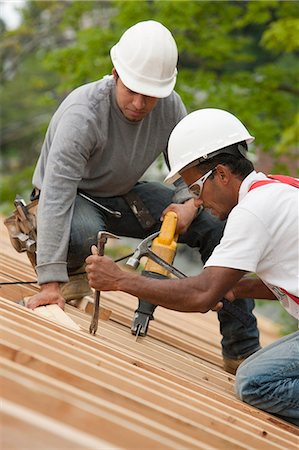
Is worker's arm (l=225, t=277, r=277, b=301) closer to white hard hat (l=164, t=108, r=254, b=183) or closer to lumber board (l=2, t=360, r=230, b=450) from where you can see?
white hard hat (l=164, t=108, r=254, b=183)

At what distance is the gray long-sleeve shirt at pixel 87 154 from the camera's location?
4.12 m

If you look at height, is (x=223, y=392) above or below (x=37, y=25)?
above

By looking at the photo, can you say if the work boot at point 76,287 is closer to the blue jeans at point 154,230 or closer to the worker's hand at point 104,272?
the blue jeans at point 154,230

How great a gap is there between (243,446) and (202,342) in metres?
3.09

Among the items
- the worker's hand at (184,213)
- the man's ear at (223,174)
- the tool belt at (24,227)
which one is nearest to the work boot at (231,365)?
the worker's hand at (184,213)

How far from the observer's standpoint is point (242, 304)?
463 centimetres

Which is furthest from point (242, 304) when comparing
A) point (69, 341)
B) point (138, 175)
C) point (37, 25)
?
point (37, 25)

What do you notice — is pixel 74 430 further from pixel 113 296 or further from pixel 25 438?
pixel 113 296

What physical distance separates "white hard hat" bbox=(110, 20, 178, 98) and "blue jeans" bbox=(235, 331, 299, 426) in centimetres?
154

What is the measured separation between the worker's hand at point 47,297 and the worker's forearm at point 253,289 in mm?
914

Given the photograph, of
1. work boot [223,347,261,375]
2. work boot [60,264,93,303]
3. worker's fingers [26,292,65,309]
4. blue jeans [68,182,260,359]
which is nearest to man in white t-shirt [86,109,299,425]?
worker's fingers [26,292,65,309]

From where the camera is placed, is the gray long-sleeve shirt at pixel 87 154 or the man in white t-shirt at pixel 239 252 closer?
the man in white t-shirt at pixel 239 252

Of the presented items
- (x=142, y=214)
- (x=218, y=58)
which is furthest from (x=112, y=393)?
(x=218, y=58)

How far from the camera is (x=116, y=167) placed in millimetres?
4590
